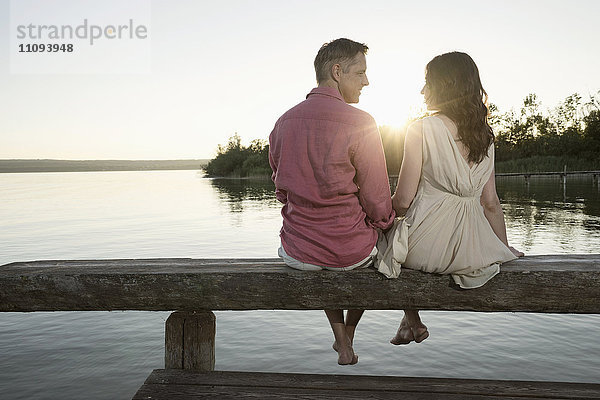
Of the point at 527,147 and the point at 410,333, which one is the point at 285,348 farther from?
the point at 527,147

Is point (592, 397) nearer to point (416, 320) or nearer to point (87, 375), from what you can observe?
point (416, 320)

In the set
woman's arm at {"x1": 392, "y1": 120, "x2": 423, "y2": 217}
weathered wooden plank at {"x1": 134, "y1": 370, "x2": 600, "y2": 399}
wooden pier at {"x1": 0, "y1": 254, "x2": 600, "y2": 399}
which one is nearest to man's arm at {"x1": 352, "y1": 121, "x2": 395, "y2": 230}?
woman's arm at {"x1": 392, "y1": 120, "x2": 423, "y2": 217}

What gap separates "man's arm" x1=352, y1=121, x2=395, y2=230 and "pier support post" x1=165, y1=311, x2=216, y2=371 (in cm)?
110

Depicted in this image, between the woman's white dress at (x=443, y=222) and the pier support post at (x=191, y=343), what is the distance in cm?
108

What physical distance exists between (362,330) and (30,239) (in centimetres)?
1285

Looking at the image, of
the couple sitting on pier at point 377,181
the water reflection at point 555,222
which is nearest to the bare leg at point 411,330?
the couple sitting on pier at point 377,181

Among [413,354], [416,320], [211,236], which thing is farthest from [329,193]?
[211,236]

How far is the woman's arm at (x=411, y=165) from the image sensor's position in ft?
10.8

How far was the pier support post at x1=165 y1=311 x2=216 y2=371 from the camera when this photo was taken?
3.33 meters

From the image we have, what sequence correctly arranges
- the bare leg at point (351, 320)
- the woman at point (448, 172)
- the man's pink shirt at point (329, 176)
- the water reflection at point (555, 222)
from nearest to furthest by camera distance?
1. the man's pink shirt at point (329, 176)
2. the woman at point (448, 172)
3. the bare leg at point (351, 320)
4. the water reflection at point (555, 222)

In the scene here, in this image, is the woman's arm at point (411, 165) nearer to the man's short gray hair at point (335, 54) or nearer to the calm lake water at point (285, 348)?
the man's short gray hair at point (335, 54)

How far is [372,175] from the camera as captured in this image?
316 centimetres

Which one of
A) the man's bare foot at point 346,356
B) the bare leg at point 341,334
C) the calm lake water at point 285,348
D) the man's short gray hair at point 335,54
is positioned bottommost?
the calm lake water at point 285,348

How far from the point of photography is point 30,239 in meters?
17.2
